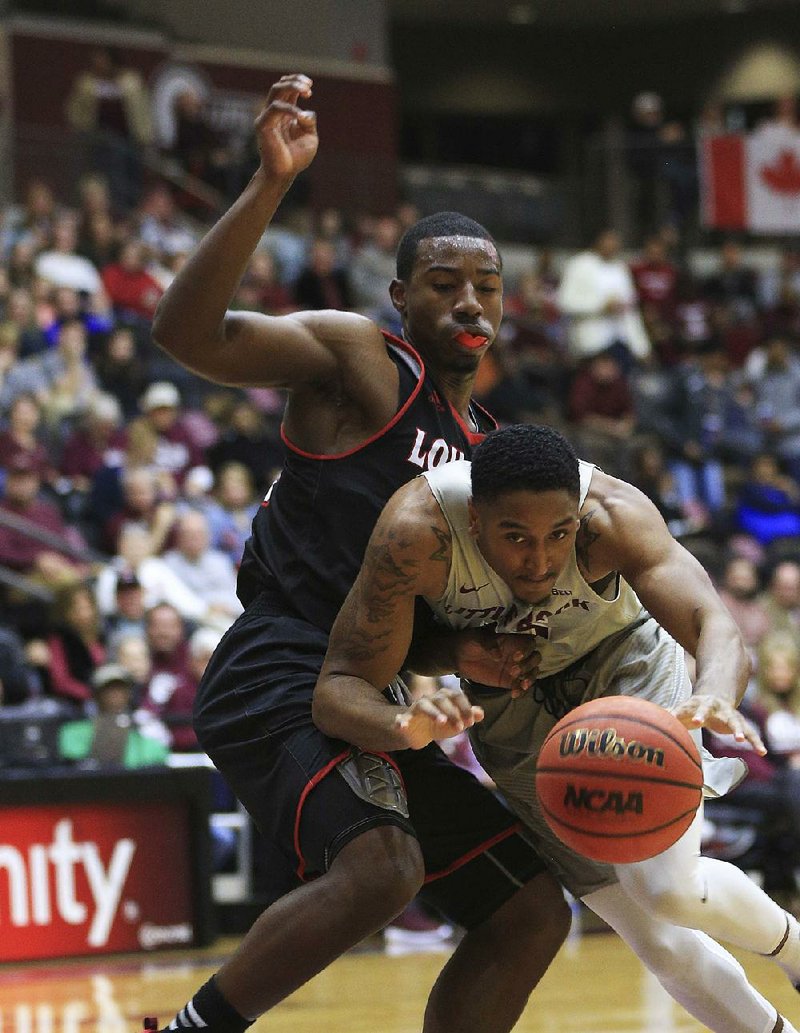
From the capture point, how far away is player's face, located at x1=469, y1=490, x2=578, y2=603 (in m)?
3.51

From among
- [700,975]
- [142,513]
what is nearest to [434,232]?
[700,975]

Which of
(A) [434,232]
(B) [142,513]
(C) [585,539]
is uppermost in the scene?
Answer: (A) [434,232]

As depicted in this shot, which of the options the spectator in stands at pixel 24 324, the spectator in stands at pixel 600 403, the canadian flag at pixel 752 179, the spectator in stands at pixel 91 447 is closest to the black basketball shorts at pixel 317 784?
the spectator in stands at pixel 91 447

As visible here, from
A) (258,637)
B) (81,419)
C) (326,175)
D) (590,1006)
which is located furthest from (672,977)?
(326,175)

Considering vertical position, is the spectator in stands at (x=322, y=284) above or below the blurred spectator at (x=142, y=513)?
above

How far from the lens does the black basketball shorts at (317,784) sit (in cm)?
371

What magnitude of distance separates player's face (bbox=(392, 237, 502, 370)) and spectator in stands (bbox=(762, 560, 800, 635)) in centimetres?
791

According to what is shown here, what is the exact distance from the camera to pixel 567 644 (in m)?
3.94

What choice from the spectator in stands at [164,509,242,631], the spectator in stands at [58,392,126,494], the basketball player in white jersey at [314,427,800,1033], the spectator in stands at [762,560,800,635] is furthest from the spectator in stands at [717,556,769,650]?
the basketball player in white jersey at [314,427,800,1033]

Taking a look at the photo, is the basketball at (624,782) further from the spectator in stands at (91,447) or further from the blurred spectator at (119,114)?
the blurred spectator at (119,114)

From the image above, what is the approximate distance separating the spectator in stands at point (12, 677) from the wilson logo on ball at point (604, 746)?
5648 mm

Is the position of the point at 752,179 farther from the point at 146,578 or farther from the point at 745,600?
the point at 146,578

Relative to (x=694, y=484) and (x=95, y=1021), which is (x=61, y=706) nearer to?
(x=95, y=1021)

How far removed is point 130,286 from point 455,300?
31.2 feet
